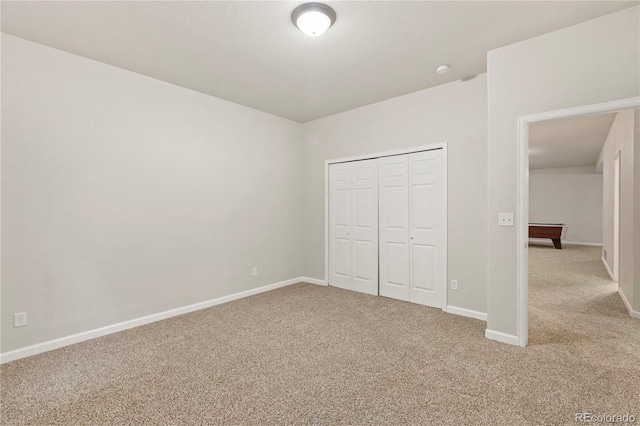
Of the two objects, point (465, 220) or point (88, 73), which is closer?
point (88, 73)

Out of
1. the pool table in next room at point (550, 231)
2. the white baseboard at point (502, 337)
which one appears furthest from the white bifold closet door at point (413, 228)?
the pool table in next room at point (550, 231)

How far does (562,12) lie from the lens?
7.57 feet

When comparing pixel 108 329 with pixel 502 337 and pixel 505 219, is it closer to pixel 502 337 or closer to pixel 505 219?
pixel 502 337

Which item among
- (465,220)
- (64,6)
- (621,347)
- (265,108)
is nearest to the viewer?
(64,6)

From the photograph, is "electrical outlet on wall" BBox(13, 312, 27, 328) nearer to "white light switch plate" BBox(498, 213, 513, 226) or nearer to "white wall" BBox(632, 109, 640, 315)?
"white light switch plate" BBox(498, 213, 513, 226)

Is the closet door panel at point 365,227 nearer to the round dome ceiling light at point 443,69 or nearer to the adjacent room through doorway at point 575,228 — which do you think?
the round dome ceiling light at point 443,69

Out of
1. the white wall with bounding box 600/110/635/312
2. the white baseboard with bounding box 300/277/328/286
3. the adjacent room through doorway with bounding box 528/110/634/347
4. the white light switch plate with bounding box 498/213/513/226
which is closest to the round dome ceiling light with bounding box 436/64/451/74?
the adjacent room through doorway with bounding box 528/110/634/347

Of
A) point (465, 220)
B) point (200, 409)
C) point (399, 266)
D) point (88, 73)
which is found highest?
point (88, 73)

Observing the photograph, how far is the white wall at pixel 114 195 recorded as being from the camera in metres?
2.62

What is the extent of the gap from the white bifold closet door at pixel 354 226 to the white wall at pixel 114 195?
1168 mm

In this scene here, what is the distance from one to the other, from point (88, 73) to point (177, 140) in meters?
1.00

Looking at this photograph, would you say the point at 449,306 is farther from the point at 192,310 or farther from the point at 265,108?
the point at 265,108

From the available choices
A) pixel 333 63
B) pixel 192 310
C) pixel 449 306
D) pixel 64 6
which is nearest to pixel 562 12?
pixel 333 63

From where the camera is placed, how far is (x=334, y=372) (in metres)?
2.30
